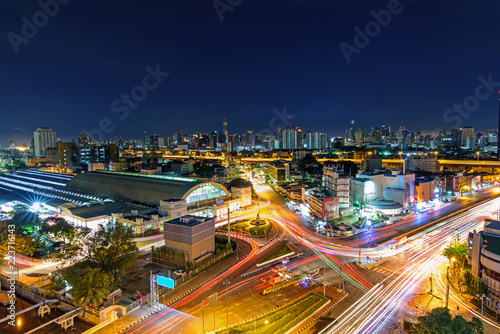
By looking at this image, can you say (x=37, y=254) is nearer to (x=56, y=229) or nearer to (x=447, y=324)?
(x=56, y=229)

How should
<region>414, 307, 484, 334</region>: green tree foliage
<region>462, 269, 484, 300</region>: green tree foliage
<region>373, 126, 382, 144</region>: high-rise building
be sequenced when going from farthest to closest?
<region>373, 126, 382, 144</region>: high-rise building → <region>462, 269, 484, 300</region>: green tree foliage → <region>414, 307, 484, 334</region>: green tree foliage

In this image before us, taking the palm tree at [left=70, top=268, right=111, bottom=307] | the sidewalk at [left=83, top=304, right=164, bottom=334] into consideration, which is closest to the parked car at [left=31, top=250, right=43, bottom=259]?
the palm tree at [left=70, top=268, right=111, bottom=307]

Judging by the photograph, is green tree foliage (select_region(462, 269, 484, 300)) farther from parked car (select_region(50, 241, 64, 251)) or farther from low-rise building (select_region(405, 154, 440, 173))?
low-rise building (select_region(405, 154, 440, 173))

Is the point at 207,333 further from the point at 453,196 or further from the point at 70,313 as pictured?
the point at 453,196

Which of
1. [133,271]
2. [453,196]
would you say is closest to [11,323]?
[133,271]

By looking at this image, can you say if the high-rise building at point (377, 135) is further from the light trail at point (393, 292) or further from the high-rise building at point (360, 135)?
the light trail at point (393, 292)

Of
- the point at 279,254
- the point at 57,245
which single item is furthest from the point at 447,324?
the point at 57,245
